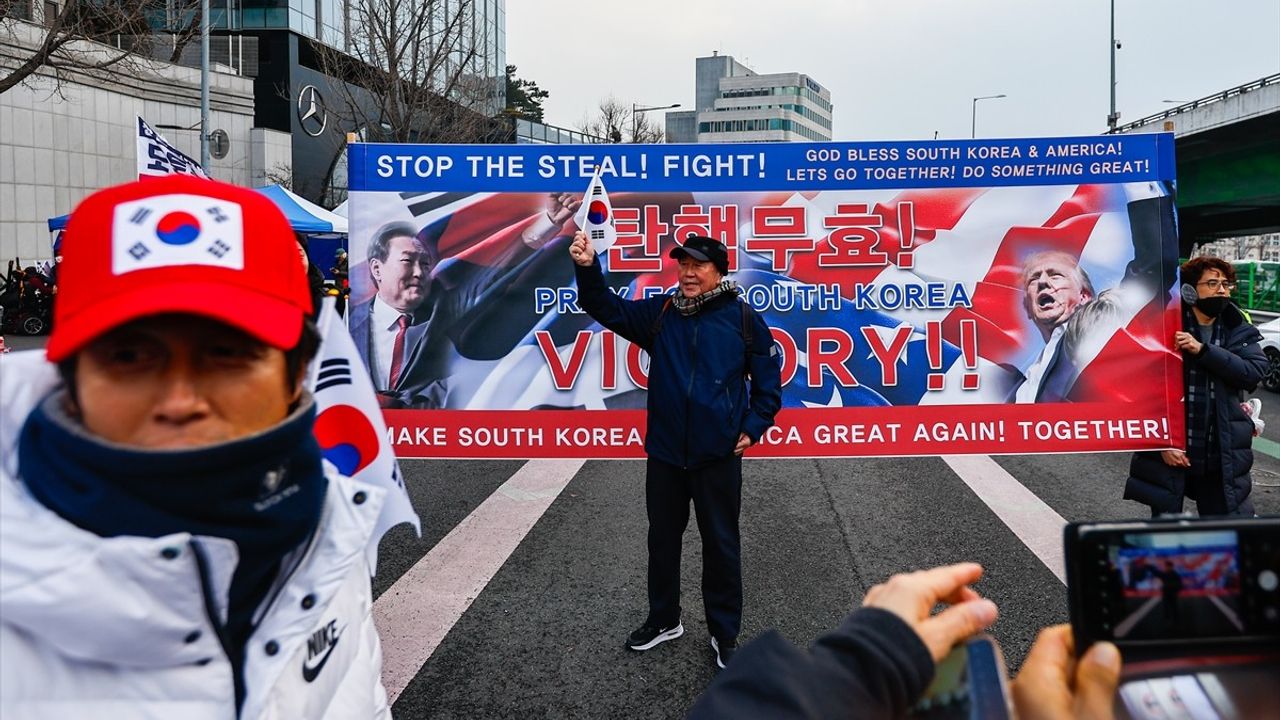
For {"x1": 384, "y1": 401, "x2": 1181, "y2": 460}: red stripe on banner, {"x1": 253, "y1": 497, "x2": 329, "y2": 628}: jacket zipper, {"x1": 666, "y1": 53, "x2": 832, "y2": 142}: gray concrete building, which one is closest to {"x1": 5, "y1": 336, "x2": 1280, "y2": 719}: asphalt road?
{"x1": 384, "y1": 401, "x2": 1181, "y2": 460}: red stripe on banner

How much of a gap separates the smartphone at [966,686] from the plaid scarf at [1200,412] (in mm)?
4387

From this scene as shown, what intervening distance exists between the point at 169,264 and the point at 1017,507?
23.1 feet

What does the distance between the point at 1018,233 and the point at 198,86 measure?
36898mm

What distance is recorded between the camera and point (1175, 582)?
1.11 m

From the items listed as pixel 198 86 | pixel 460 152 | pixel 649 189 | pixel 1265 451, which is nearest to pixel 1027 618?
pixel 649 189

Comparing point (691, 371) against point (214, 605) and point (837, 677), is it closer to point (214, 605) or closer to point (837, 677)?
point (214, 605)

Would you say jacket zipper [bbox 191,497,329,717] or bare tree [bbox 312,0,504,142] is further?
bare tree [bbox 312,0,504,142]

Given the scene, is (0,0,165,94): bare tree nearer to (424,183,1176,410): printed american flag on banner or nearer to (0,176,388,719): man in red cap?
(424,183,1176,410): printed american flag on banner

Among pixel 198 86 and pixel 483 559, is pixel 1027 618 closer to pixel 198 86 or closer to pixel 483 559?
pixel 483 559

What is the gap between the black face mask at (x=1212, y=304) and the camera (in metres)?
4.73

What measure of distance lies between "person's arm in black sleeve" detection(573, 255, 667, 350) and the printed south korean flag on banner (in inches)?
121

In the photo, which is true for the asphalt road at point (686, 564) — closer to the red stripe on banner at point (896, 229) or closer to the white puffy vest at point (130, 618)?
the red stripe on banner at point (896, 229)

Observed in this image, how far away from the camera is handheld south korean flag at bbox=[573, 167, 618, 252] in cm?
454

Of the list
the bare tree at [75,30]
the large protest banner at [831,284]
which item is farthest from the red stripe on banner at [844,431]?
the bare tree at [75,30]
